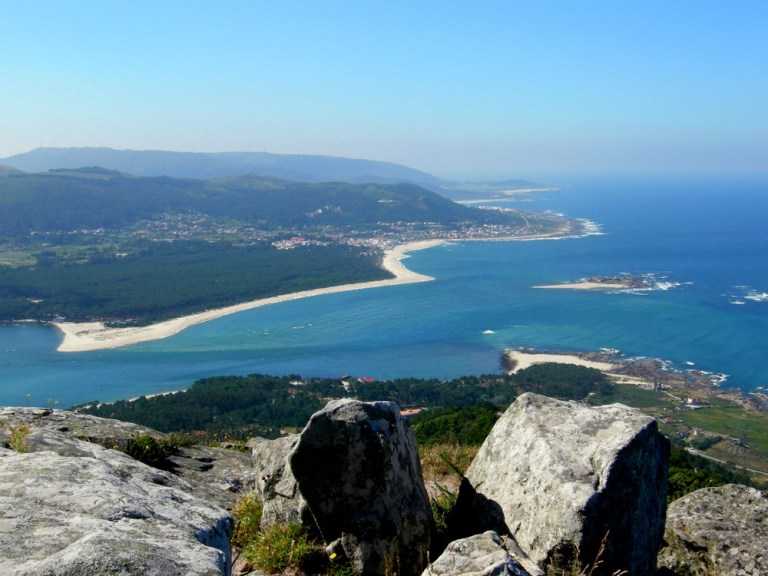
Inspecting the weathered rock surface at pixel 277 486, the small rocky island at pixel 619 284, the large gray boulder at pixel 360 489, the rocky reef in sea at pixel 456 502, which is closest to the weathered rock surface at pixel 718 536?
the rocky reef in sea at pixel 456 502

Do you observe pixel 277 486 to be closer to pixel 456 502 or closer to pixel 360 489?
pixel 360 489

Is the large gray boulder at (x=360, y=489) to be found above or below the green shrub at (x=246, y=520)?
above

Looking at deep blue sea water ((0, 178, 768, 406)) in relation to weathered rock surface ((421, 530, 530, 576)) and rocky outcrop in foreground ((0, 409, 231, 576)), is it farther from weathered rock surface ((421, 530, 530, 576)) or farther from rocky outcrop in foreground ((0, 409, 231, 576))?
weathered rock surface ((421, 530, 530, 576))

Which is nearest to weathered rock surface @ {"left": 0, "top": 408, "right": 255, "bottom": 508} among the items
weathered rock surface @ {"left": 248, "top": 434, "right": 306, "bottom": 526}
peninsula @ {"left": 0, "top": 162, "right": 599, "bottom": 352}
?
weathered rock surface @ {"left": 248, "top": 434, "right": 306, "bottom": 526}

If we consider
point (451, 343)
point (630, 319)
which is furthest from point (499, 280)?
point (451, 343)

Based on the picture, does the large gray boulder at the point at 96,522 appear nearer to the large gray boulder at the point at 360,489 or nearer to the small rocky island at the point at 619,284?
the large gray boulder at the point at 360,489

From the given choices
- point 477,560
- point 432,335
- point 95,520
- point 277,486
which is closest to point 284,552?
point 277,486

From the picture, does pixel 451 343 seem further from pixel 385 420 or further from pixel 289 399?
pixel 385 420
